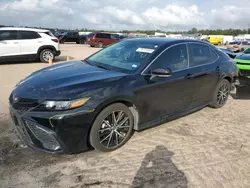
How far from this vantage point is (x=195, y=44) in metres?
4.81

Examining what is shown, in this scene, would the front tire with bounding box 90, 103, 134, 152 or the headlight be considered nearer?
the headlight

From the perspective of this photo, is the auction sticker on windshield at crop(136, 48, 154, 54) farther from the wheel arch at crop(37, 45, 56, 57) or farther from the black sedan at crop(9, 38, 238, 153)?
the wheel arch at crop(37, 45, 56, 57)

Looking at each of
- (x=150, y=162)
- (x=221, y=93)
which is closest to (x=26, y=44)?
(x=221, y=93)

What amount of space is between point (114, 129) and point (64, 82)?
1.00 m

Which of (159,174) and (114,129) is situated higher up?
(114,129)

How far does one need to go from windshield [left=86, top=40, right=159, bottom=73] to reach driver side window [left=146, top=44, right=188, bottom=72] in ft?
0.58

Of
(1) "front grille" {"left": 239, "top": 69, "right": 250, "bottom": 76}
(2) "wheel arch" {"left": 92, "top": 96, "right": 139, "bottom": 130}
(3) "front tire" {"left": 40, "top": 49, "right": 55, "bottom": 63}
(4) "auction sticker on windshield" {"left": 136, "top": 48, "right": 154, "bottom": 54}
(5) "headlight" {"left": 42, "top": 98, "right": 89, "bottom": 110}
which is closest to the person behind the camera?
(5) "headlight" {"left": 42, "top": 98, "right": 89, "bottom": 110}

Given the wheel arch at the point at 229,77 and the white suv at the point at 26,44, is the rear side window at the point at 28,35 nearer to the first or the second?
the white suv at the point at 26,44

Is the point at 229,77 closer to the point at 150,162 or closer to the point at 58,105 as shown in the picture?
the point at 150,162

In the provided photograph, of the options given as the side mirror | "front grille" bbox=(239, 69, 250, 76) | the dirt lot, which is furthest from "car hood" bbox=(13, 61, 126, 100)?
"front grille" bbox=(239, 69, 250, 76)

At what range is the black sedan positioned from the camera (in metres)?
3.10

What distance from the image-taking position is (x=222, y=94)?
564cm

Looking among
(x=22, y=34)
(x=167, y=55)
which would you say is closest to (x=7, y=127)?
(x=167, y=55)

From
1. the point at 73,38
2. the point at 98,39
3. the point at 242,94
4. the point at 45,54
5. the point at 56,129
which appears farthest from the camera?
the point at 73,38
